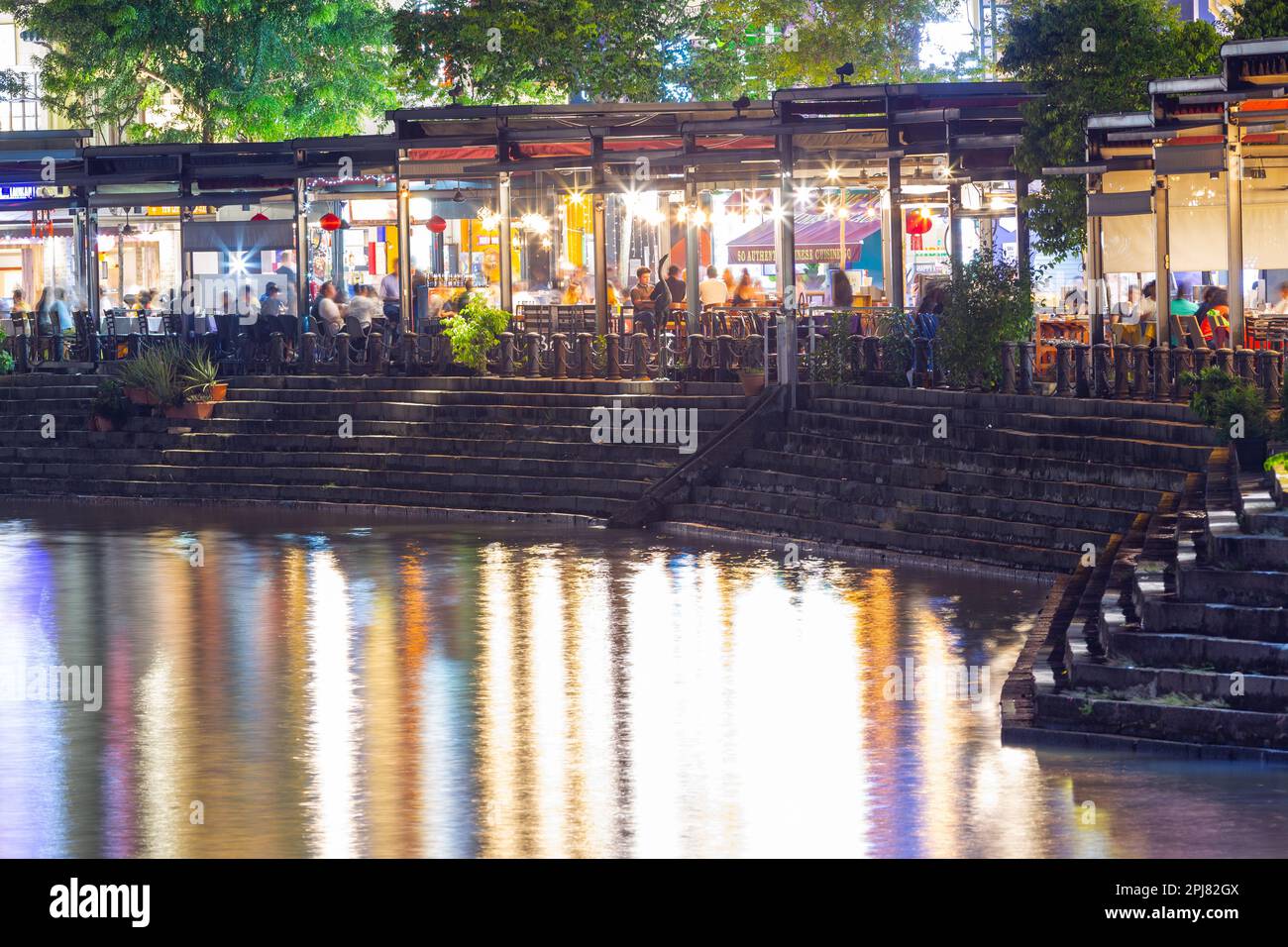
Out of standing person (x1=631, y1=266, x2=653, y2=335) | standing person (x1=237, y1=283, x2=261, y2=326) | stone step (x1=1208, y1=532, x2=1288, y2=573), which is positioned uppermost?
standing person (x1=237, y1=283, x2=261, y2=326)

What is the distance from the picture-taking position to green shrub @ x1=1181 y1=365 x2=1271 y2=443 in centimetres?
1596

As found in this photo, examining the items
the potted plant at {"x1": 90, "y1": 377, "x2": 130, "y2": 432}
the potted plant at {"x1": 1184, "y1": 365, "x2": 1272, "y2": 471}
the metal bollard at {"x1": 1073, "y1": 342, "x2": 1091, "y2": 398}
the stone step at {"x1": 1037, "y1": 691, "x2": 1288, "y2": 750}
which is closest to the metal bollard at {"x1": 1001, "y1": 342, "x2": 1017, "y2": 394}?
the metal bollard at {"x1": 1073, "y1": 342, "x2": 1091, "y2": 398}

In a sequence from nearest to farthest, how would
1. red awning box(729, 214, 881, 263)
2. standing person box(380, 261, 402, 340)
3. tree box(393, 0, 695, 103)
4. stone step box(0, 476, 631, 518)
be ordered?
stone step box(0, 476, 631, 518) < standing person box(380, 261, 402, 340) < tree box(393, 0, 695, 103) < red awning box(729, 214, 881, 263)

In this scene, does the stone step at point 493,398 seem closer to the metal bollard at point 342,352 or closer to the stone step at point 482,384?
the stone step at point 482,384

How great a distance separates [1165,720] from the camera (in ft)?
35.7

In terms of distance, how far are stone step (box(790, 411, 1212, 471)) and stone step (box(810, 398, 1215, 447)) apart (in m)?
0.09

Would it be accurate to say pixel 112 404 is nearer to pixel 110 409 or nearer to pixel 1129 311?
pixel 110 409

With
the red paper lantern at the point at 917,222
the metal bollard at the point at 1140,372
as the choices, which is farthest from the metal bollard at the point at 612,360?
the red paper lantern at the point at 917,222

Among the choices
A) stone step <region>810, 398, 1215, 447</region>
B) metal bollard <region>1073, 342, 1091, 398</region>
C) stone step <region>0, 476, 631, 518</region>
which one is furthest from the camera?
stone step <region>0, 476, 631, 518</region>

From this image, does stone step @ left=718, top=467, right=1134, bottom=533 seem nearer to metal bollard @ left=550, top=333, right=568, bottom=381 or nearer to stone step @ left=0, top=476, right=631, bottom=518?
stone step @ left=0, top=476, right=631, bottom=518

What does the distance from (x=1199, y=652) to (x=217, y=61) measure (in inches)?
1190

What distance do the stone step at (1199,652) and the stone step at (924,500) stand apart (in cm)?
566
